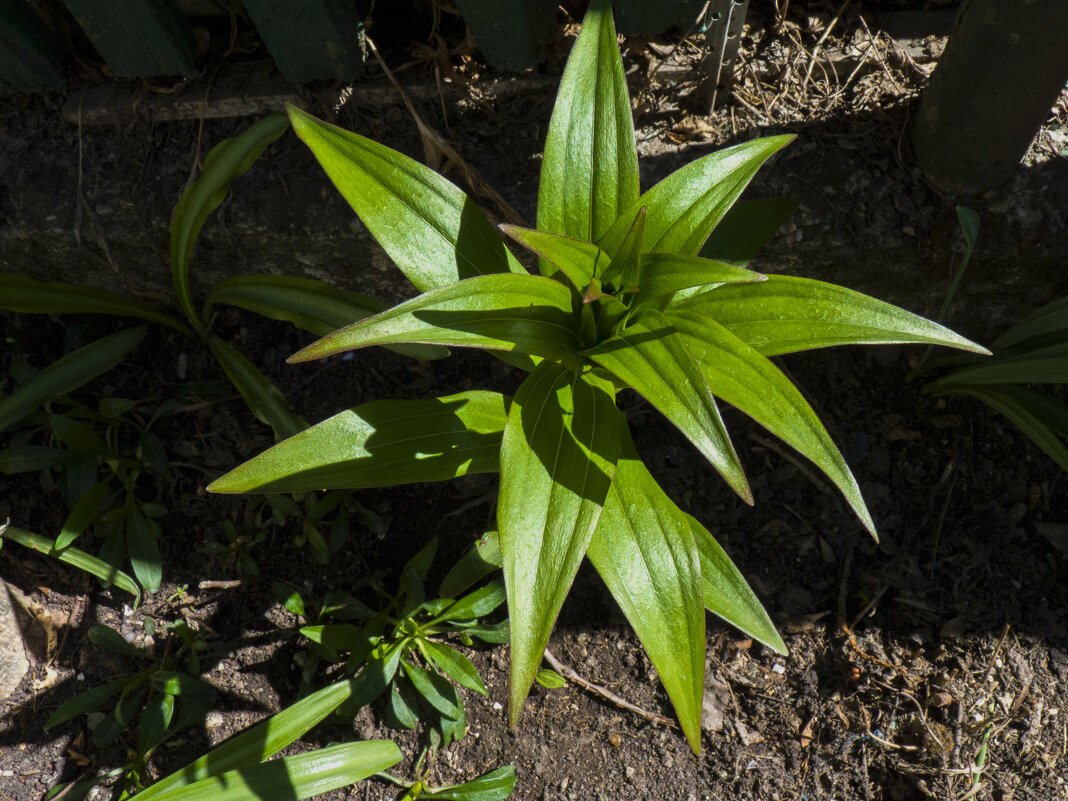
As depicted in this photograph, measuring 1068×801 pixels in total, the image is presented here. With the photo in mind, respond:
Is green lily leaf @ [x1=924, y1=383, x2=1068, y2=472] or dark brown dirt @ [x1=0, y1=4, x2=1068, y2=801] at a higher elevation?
green lily leaf @ [x1=924, y1=383, x2=1068, y2=472]

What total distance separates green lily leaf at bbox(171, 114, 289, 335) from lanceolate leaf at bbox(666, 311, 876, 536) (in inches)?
40.6

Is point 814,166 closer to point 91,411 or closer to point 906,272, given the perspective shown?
point 906,272

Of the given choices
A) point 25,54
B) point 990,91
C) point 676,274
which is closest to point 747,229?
point 676,274

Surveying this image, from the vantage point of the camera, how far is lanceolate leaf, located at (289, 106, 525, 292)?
1.19 m

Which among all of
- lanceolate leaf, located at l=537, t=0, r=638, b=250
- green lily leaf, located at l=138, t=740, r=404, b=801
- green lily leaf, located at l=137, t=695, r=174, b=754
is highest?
lanceolate leaf, located at l=537, t=0, r=638, b=250

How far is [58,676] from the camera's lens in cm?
191

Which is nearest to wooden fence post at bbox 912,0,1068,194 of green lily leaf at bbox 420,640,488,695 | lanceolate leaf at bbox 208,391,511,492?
lanceolate leaf at bbox 208,391,511,492

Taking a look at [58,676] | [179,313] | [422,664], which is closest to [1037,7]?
[422,664]

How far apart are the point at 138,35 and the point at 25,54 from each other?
307 millimetres

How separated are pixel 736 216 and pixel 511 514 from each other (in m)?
0.79

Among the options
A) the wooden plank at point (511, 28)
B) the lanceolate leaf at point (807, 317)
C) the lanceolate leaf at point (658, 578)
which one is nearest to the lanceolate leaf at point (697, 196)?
the lanceolate leaf at point (807, 317)

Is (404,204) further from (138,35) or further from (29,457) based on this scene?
(29,457)

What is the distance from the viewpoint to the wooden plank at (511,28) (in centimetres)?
158

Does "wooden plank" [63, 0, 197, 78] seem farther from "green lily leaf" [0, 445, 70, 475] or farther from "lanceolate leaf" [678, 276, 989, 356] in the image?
"lanceolate leaf" [678, 276, 989, 356]
